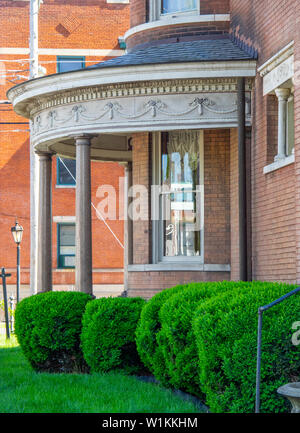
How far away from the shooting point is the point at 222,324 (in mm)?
6824

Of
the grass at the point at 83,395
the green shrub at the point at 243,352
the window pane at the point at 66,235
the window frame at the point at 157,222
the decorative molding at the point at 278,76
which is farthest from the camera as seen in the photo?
the window pane at the point at 66,235

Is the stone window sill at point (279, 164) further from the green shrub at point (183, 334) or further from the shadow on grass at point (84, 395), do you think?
the shadow on grass at point (84, 395)

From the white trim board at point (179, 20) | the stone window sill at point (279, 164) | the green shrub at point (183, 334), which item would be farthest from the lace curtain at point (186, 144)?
the green shrub at point (183, 334)

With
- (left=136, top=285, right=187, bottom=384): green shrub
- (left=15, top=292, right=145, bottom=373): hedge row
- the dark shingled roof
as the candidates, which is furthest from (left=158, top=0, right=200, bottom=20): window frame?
(left=136, top=285, right=187, bottom=384): green shrub

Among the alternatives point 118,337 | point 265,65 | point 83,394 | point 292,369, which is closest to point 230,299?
point 292,369

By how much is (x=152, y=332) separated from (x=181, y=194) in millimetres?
5379

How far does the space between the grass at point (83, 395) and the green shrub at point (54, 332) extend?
43 cm

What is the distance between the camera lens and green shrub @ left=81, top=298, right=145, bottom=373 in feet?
34.2

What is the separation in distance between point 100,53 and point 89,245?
2321 cm

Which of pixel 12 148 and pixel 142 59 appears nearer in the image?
pixel 142 59

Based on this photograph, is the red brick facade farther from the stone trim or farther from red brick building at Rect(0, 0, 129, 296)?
red brick building at Rect(0, 0, 129, 296)

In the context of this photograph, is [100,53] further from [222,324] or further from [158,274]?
[222,324]

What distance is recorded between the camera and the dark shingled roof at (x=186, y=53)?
1250 cm

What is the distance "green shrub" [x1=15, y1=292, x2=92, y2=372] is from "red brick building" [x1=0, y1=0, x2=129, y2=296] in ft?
72.0
